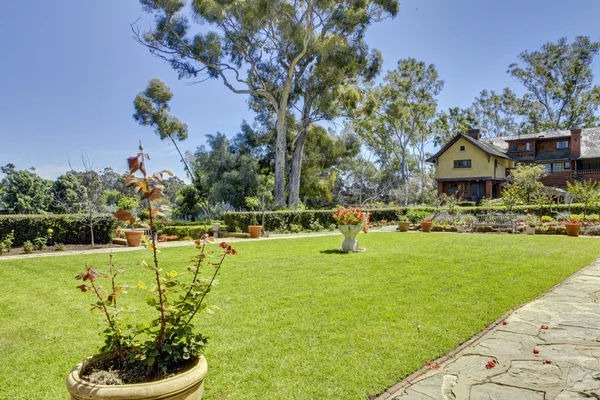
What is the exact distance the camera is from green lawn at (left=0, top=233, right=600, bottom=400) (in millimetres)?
2752

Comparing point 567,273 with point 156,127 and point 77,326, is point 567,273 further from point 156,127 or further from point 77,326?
point 156,127

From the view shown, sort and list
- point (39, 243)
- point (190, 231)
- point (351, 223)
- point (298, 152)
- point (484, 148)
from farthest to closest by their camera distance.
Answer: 1. point (484, 148)
2. point (298, 152)
3. point (190, 231)
4. point (39, 243)
5. point (351, 223)

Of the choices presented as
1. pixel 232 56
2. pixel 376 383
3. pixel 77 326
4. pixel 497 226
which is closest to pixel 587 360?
pixel 376 383

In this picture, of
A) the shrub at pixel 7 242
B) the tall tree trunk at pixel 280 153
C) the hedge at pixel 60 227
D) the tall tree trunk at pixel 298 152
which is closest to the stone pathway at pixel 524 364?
the shrub at pixel 7 242

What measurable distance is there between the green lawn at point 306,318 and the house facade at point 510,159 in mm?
25142

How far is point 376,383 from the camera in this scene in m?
2.67

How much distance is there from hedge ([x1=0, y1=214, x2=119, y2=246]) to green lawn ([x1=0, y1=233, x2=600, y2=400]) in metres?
3.66

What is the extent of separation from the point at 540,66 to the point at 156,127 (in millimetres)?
38470

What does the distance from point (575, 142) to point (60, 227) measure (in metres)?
34.9

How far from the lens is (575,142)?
97.2 feet

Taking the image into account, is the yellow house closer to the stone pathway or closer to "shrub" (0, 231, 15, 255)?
the stone pathway

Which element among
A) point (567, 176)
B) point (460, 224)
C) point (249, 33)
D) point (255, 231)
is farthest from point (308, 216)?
point (567, 176)

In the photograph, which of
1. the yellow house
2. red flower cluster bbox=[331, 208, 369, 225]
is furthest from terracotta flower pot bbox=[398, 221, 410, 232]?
the yellow house

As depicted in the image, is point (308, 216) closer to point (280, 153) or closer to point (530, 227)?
point (280, 153)
